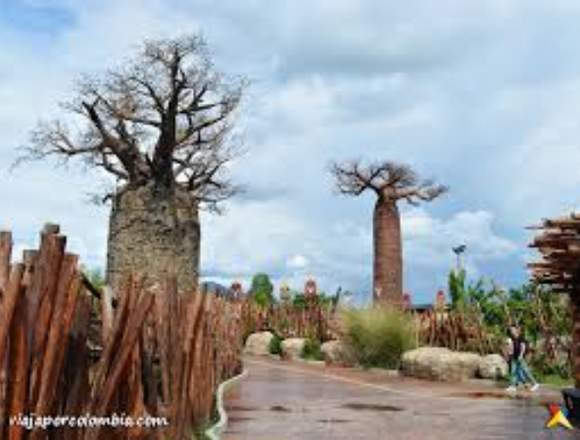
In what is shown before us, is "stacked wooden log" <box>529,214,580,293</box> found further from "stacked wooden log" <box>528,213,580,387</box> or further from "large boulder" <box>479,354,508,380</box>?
"large boulder" <box>479,354,508,380</box>

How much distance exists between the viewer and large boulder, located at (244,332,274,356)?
33.8 meters

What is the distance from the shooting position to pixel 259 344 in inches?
1344

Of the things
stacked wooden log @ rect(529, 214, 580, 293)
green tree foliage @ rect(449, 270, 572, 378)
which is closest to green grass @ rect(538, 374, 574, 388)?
green tree foliage @ rect(449, 270, 572, 378)

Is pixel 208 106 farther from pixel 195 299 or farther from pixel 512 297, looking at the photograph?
pixel 512 297

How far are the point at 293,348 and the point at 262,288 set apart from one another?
17929 mm

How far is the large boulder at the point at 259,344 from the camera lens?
33.8 metres

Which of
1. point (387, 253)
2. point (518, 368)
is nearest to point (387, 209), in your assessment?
point (387, 253)

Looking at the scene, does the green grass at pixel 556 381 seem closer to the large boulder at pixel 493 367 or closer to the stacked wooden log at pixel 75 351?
the large boulder at pixel 493 367

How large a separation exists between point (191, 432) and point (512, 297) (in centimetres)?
1971

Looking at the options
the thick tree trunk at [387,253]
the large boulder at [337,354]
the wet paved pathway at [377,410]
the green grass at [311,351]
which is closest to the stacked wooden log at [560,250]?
the wet paved pathway at [377,410]

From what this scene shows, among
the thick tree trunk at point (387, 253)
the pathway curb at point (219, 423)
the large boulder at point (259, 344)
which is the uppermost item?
the thick tree trunk at point (387, 253)

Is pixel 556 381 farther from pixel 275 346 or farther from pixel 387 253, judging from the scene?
pixel 387 253

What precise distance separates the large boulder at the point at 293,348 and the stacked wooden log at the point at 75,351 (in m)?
22.8

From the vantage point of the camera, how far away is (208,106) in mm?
19516
